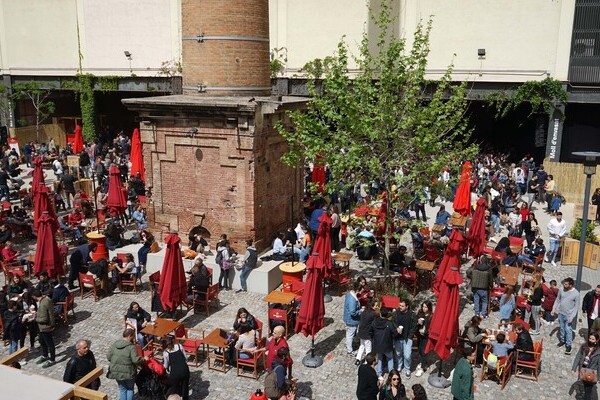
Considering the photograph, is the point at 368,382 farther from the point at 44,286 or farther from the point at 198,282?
the point at 44,286

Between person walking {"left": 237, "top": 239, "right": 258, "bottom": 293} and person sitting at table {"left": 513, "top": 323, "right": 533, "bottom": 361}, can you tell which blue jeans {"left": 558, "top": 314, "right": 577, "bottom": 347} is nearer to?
person sitting at table {"left": 513, "top": 323, "right": 533, "bottom": 361}

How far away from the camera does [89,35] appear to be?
4041cm

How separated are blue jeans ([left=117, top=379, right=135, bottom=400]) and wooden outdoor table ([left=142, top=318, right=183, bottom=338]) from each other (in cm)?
177

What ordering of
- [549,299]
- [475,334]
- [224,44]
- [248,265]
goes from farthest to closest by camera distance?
[224,44] → [248,265] → [549,299] → [475,334]

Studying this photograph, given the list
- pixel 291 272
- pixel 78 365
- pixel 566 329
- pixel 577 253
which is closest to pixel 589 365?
pixel 566 329

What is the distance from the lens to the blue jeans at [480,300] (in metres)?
14.4

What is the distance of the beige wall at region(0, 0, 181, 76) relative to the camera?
38531mm

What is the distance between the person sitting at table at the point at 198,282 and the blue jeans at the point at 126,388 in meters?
4.59

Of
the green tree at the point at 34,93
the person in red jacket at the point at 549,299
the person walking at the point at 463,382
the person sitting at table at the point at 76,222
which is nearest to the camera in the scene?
the person walking at the point at 463,382

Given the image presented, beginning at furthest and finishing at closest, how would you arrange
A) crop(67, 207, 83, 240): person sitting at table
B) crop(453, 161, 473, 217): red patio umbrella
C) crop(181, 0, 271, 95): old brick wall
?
1. crop(67, 207, 83, 240): person sitting at table
2. crop(453, 161, 473, 217): red patio umbrella
3. crop(181, 0, 271, 95): old brick wall

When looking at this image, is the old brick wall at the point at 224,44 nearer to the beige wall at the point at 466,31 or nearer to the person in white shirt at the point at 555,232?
the person in white shirt at the point at 555,232

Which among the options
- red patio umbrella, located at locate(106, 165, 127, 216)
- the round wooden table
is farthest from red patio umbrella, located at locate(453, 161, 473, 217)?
red patio umbrella, located at locate(106, 165, 127, 216)

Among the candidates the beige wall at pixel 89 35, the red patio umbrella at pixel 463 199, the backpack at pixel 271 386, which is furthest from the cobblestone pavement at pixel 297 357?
the beige wall at pixel 89 35

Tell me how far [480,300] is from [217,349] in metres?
6.78
